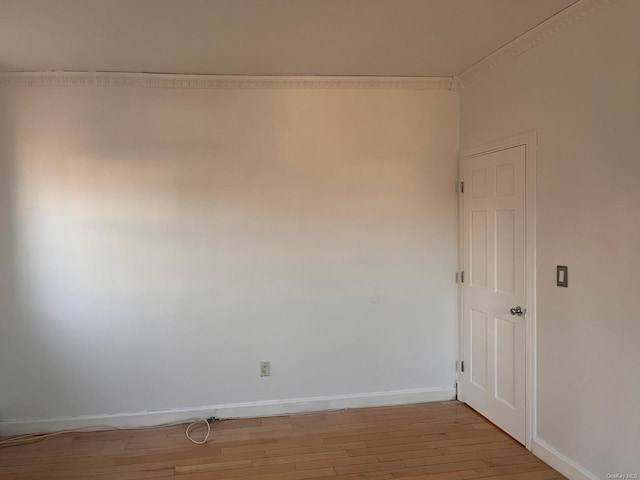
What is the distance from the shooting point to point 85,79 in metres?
3.19

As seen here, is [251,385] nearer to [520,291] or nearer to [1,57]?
[520,291]

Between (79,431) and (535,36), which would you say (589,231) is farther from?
(79,431)

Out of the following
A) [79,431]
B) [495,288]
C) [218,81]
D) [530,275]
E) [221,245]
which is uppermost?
[218,81]

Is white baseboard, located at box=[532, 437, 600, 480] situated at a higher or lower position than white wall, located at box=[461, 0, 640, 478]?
lower

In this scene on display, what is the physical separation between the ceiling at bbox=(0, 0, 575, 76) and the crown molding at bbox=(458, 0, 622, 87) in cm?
5

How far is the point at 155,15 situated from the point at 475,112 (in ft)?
7.46

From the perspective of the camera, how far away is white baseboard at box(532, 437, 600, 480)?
2387mm

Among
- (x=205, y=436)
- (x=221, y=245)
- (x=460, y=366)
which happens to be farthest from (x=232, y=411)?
(x=460, y=366)

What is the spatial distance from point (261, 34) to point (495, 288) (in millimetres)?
2265

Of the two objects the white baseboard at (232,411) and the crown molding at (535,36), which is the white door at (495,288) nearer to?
the white baseboard at (232,411)

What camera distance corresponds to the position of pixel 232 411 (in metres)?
3.38

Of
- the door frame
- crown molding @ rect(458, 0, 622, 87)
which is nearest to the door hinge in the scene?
the door frame

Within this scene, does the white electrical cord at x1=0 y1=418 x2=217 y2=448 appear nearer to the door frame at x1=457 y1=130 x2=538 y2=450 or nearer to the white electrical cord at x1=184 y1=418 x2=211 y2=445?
the white electrical cord at x1=184 y1=418 x2=211 y2=445

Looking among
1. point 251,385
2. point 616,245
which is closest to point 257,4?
point 616,245
